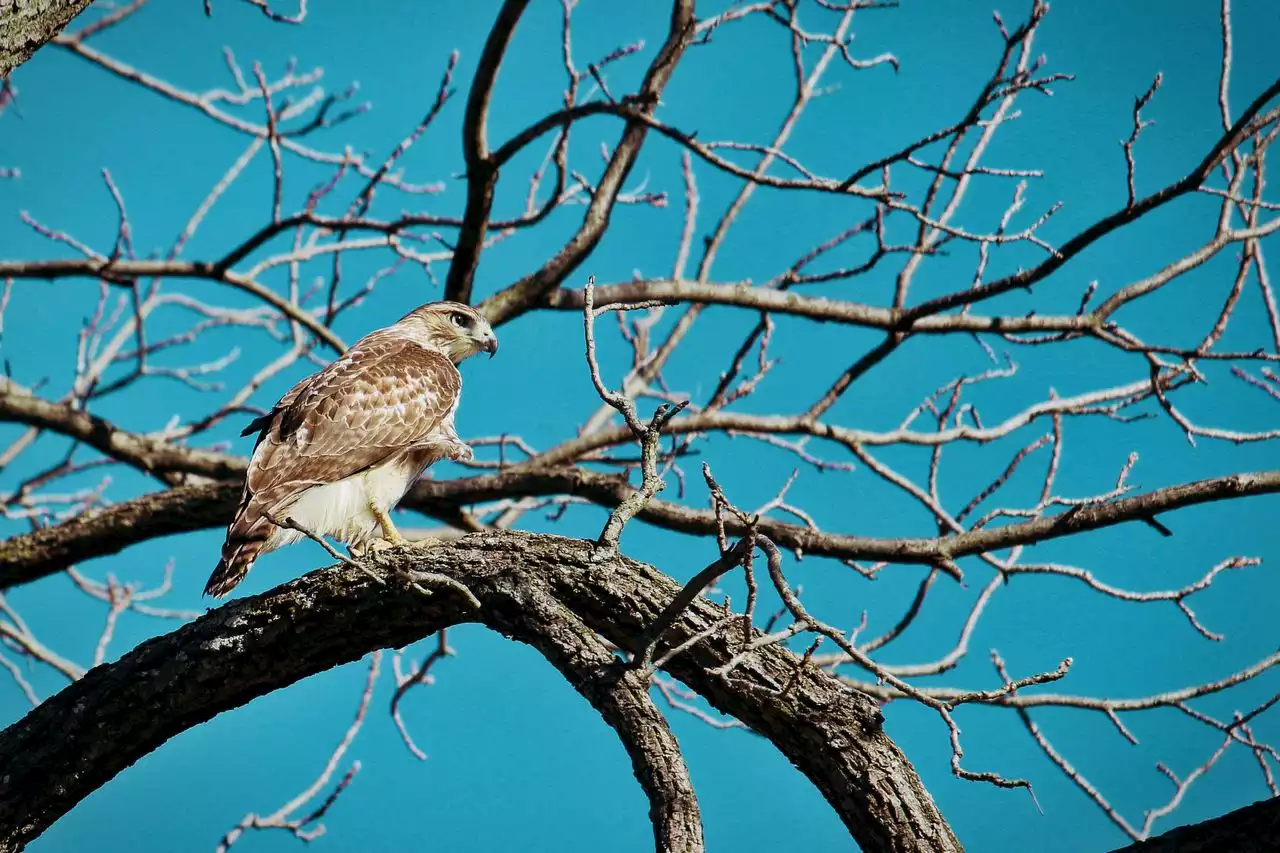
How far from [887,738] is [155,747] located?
2258 millimetres

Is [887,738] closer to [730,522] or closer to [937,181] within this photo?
[730,522]

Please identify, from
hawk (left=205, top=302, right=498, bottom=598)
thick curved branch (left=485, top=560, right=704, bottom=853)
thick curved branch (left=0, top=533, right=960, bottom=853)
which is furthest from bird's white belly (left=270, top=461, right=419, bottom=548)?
thick curved branch (left=485, top=560, right=704, bottom=853)

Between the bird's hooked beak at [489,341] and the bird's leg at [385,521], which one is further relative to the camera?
the bird's hooked beak at [489,341]

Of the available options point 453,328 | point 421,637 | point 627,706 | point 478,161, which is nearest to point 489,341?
point 453,328

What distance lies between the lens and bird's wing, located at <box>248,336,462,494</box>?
4.80m

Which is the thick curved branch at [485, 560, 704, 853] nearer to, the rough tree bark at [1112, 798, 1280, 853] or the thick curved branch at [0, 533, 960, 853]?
the thick curved branch at [0, 533, 960, 853]

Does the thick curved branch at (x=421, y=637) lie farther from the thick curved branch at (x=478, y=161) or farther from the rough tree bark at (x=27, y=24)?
the thick curved branch at (x=478, y=161)

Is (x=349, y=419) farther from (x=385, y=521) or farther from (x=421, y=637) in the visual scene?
(x=421, y=637)

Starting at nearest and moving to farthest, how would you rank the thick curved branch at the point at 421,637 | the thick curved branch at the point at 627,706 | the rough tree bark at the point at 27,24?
the thick curved branch at the point at 627,706
the thick curved branch at the point at 421,637
the rough tree bark at the point at 27,24

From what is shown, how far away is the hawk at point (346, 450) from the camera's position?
4.60m

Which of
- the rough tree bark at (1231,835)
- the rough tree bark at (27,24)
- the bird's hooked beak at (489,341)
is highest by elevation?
the bird's hooked beak at (489,341)

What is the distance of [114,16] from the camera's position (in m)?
6.89

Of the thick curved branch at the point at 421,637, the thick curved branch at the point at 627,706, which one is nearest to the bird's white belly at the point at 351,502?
the thick curved branch at the point at 421,637

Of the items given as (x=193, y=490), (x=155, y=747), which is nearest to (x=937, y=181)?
(x=193, y=490)
